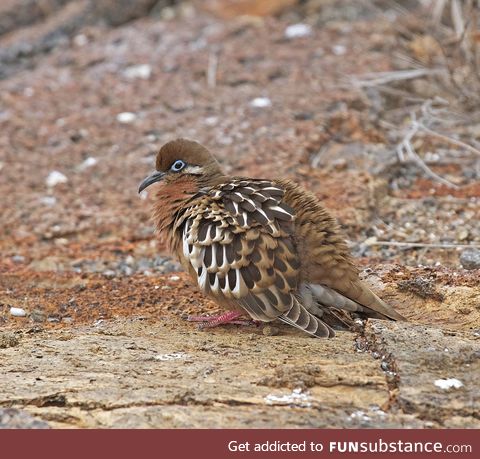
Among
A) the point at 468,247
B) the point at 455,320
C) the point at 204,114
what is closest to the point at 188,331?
the point at 455,320

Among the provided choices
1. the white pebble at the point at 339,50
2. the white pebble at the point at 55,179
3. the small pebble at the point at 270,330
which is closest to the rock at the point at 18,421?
the small pebble at the point at 270,330

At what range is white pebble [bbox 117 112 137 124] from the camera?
9153 mm

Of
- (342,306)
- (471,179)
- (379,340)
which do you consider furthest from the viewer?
(471,179)

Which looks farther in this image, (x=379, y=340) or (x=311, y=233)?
(x=311, y=233)

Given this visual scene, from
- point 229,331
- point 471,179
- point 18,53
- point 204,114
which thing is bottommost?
point 229,331

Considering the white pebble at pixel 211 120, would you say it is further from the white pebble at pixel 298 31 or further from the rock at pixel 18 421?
the rock at pixel 18 421

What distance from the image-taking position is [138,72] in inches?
392

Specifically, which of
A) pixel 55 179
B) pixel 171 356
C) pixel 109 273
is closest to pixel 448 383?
pixel 171 356

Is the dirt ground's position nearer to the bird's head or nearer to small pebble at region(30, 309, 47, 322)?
small pebble at region(30, 309, 47, 322)

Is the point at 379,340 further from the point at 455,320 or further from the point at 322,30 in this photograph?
the point at 322,30

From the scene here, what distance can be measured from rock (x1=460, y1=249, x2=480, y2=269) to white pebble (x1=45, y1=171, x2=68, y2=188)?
12.5 feet

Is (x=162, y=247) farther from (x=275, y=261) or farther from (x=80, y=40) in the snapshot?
(x=80, y=40)

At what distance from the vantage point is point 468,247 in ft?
20.4

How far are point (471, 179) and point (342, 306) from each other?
3.12 meters
